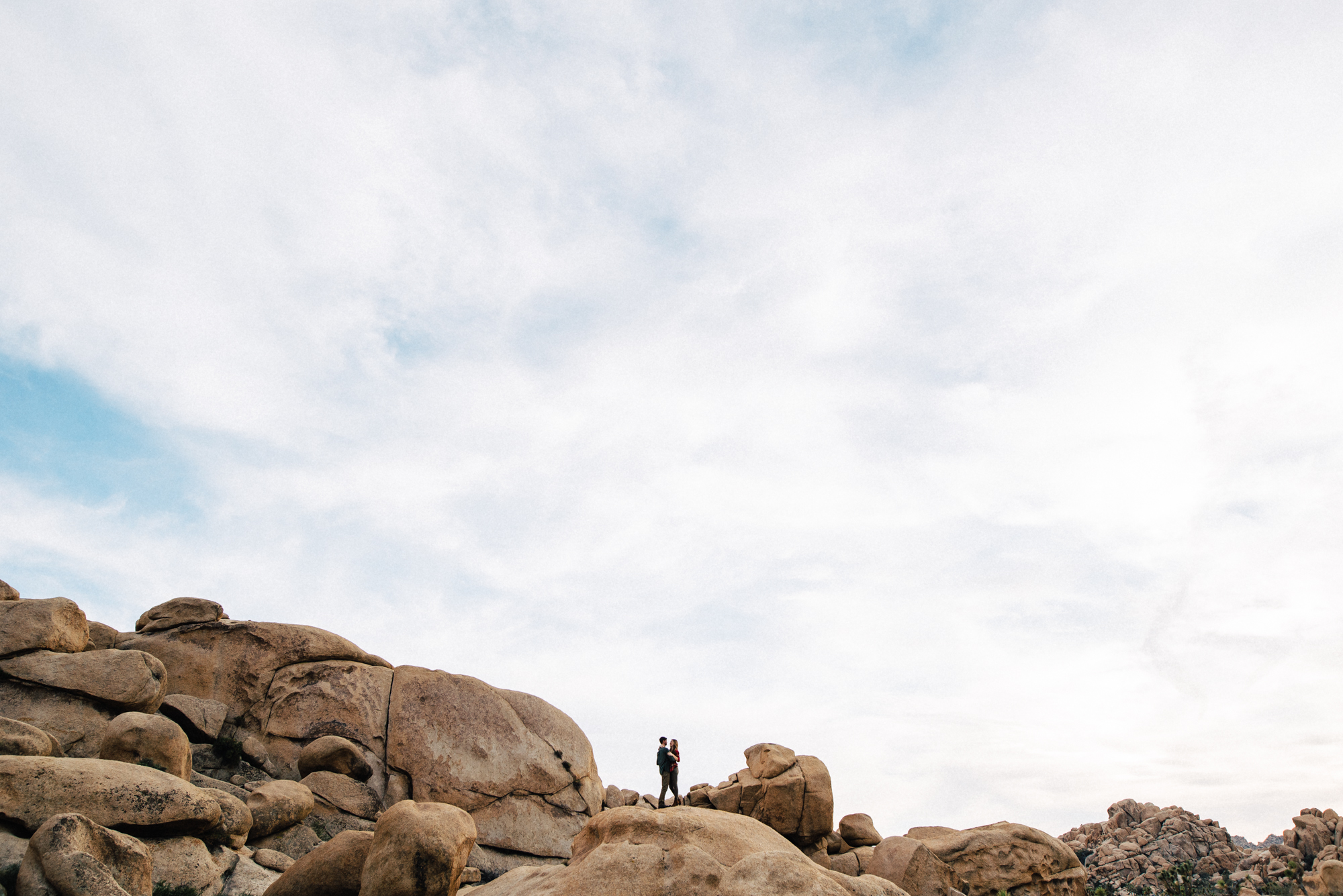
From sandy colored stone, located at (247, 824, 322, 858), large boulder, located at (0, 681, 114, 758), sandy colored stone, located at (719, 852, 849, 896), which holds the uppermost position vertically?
large boulder, located at (0, 681, 114, 758)

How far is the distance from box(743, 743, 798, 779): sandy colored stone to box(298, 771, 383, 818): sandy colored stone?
13292 mm

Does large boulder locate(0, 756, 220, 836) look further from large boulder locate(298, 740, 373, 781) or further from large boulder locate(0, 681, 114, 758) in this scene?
large boulder locate(298, 740, 373, 781)

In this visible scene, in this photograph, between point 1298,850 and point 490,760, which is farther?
point 1298,850

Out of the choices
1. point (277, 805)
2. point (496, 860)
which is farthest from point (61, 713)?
point (496, 860)

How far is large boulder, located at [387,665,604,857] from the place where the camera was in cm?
2725

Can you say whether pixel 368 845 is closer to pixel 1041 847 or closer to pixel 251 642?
pixel 251 642

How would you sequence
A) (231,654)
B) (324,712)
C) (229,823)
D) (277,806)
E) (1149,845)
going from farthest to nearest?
1. (1149,845)
2. (231,654)
3. (324,712)
4. (277,806)
5. (229,823)

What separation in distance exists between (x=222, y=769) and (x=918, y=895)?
18678 mm

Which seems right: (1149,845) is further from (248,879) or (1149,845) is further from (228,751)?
(248,879)

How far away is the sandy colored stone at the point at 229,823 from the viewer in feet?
57.5

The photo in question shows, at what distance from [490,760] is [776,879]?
19.4 meters

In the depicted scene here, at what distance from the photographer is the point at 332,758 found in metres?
24.9

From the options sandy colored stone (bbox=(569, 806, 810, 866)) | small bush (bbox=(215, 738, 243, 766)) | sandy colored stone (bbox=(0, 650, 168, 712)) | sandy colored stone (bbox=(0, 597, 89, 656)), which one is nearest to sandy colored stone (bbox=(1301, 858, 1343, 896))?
sandy colored stone (bbox=(569, 806, 810, 866))

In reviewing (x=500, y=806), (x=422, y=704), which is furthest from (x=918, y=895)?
(x=422, y=704)
